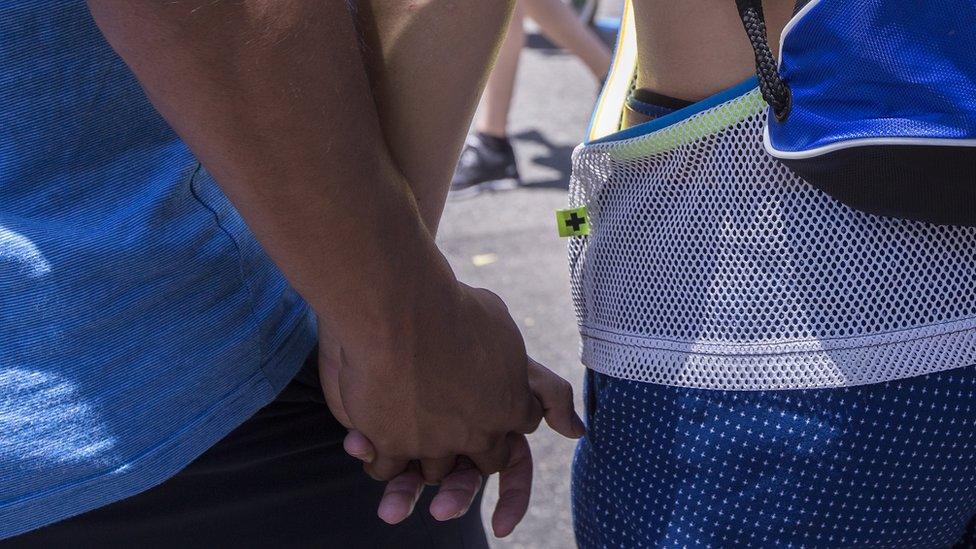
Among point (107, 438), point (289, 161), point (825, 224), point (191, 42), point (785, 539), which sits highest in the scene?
point (191, 42)

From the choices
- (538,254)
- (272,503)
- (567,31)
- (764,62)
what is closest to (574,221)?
(764,62)

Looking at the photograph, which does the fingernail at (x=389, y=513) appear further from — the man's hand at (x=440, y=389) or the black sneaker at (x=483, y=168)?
the black sneaker at (x=483, y=168)

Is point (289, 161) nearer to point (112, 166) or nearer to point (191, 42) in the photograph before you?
point (191, 42)

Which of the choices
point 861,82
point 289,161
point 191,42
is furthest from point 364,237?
point 861,82

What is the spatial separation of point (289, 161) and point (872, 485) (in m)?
0.58

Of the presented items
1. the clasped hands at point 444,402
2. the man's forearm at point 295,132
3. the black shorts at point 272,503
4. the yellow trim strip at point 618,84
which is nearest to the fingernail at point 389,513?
the clasped hands at point 444,402

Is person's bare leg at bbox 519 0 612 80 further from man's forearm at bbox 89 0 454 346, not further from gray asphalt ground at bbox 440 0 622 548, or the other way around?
man's forearm at bbox 89 0 454 346

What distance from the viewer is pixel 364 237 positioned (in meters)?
0.93

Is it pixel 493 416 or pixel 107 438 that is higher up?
pixel 107 438

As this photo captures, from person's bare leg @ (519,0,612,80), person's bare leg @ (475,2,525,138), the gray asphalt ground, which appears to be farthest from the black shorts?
person's bare leg @ (519,0,612,80)

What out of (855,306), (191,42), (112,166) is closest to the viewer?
(191,42)

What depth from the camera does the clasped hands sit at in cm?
101

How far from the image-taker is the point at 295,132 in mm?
878

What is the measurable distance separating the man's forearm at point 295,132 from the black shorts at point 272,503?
0.81ft
